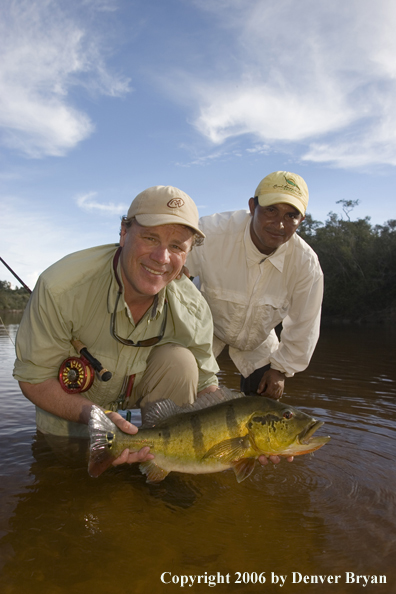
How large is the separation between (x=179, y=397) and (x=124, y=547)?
126 cm

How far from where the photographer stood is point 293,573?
2.35 meters

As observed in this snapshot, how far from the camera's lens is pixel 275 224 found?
470 cm

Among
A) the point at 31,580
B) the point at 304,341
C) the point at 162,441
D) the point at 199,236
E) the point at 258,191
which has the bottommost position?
the point at 31,580

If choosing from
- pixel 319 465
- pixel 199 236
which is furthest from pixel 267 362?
pixel 199 236

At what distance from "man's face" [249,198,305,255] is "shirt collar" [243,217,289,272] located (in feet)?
0.21

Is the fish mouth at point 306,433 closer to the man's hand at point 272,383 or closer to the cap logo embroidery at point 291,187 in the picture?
the man's hand at point 272,383

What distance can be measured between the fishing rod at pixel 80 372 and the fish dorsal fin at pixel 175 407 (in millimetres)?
487

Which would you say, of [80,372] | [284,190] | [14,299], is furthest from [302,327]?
[14,299]

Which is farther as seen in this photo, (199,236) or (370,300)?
(370,300)

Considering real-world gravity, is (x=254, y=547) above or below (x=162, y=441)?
below

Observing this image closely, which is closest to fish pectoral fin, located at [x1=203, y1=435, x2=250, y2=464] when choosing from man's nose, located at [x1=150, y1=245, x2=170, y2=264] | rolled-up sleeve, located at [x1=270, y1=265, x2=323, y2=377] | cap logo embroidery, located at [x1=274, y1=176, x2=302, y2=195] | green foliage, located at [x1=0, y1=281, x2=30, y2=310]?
man's nose, located at [x1=150, y1=245, x2=170, y2=264]

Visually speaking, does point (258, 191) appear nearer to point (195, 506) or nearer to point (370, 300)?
point (195, 506)

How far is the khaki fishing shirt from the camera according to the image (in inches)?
128

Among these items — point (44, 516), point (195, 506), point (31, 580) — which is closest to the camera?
point (31, 580)
